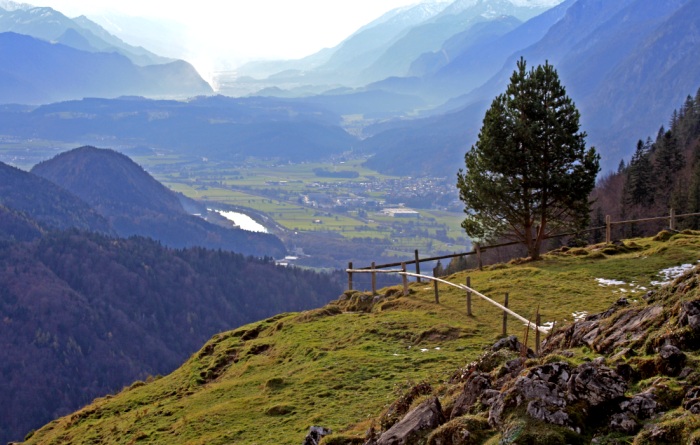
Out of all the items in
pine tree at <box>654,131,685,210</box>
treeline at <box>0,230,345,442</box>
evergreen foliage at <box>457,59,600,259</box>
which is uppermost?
pine tree at <box>654,131,685,210</box>

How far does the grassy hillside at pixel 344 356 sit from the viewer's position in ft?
57.4

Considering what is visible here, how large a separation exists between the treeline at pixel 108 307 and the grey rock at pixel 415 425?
87.5 metres

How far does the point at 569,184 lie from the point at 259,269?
117 meters

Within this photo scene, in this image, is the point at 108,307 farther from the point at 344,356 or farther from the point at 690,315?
the point at 690,315

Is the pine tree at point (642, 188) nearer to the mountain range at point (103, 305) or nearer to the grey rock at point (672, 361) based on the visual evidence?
the grey rock at point (672, 361)

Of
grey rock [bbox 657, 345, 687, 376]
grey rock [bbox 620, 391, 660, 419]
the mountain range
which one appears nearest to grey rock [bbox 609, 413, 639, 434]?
grey rock [bbox 620, 391, 660, 419]

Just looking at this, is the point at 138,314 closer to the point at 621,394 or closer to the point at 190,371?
the point at 190,371

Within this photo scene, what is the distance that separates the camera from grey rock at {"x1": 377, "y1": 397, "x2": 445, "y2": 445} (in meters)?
11.0

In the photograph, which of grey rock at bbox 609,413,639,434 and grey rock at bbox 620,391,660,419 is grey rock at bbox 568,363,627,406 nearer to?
grey rock at bbox 620,391,660,419

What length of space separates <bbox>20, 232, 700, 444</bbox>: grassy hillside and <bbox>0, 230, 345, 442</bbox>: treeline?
7142 cm

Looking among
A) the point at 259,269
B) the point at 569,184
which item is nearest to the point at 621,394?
the point at 569,184

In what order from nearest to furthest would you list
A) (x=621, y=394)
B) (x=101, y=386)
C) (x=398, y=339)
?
(x=621, y=394)
(x=398, y=339)
(x=101, y=386)

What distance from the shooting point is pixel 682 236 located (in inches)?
1286

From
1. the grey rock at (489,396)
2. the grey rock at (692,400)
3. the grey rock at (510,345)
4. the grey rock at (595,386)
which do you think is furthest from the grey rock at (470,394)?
the grey rock at (692,400)
